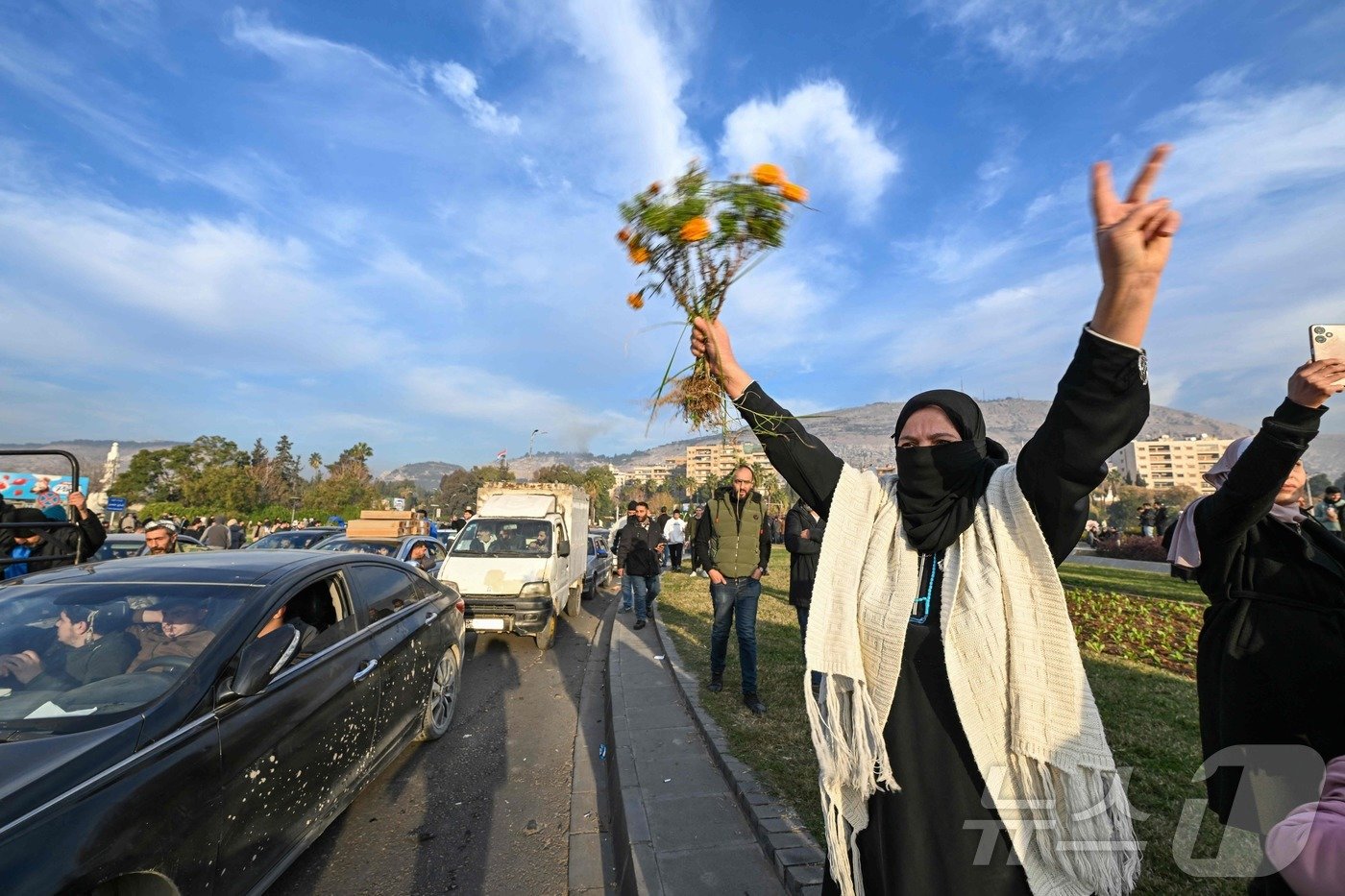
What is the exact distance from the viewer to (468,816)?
4.16m

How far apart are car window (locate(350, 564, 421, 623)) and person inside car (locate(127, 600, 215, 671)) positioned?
1.26 meters

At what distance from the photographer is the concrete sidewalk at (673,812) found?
122 inches

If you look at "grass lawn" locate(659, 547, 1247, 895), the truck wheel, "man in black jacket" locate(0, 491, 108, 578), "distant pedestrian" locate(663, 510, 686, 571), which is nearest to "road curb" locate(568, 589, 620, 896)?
"grass lawn" locate(659, 547, 1247, 895)

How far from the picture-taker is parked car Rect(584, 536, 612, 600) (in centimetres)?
1508

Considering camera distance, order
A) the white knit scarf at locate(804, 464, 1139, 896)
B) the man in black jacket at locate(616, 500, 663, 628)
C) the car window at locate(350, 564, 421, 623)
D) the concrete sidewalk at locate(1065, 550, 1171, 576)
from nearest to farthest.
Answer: the white knit scarf at locate(804, 464, 1139, 896)
the car window at locate(350, 564, 421, 623)
the man in black jacket at locate(616, 500, 663, 628)
the concrete sidewalk at locate(1065, 550, 1171, 576)

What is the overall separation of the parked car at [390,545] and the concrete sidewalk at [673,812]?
6.00m

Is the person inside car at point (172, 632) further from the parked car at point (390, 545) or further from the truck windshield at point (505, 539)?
the parked car at point (390, 545)

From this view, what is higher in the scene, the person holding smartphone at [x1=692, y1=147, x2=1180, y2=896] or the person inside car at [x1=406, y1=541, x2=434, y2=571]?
the person holding smartphone at [x1=692, y1=147, x2=1180, y2=896]

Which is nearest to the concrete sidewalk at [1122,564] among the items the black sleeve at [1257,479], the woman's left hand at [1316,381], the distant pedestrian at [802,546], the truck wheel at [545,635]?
the distant pedestrian at [802,546]

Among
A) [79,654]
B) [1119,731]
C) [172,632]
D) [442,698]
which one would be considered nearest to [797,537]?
[1119,731]

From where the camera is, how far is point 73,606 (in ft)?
10.2

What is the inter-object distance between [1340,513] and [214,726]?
33.8ft

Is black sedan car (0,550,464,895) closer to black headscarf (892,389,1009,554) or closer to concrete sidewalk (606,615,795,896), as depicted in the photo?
concrete sidewalk (606,615,795,896)

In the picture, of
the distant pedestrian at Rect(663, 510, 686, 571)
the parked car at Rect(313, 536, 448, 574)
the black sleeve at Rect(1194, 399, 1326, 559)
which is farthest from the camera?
the distant pedestrian at Rect(663, 510, 686, 571)
